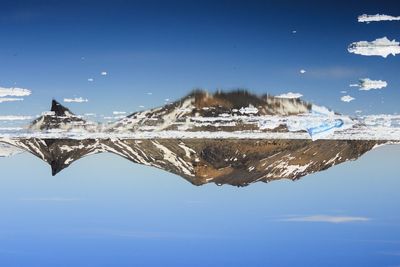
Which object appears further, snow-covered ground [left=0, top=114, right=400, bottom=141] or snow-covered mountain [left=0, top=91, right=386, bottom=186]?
snow-covered ground [left=0, top=114, right=400, bottom=141]

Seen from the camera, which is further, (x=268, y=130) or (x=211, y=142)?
(x=211, y=142)

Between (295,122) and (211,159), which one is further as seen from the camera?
(211,159)

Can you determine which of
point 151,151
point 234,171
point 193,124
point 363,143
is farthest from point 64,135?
point 363,143

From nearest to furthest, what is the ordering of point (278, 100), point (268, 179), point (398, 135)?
point (278, 100) < point (398, 135) < point (268, 179)

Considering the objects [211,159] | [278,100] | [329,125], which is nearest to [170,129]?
[211,159]

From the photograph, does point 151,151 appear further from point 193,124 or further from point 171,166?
point 193,124

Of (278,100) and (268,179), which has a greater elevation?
(278,100)

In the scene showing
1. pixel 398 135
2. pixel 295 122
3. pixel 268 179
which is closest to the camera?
pixel 295 122

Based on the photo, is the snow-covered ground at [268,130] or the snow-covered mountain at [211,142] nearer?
the snow-covered mountain at [211,142]
